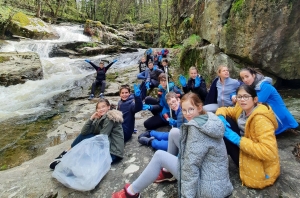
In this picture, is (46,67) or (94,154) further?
(46,67)

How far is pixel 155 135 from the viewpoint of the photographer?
3.71 m

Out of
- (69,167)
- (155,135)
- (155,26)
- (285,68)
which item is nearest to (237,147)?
(155,135)

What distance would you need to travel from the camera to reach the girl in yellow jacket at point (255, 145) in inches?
77.5

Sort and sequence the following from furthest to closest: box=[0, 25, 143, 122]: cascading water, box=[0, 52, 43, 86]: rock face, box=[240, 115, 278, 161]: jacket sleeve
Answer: box=[0, 52, 43, 86]: rock face
box=[0, 25, 143, 122]: cascading water
box=[240, 115, 278, 161]: jacket sleeve

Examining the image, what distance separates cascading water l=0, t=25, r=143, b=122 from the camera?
7137 mm

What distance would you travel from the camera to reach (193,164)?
1.86 meters

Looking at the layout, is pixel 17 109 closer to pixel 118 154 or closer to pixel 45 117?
pixel 45 117

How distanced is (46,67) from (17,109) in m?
4.98

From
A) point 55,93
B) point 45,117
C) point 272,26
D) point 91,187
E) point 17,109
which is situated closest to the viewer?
point 91,187

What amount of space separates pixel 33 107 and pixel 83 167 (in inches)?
225

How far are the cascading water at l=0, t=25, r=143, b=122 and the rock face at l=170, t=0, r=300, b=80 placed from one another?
6.32 metres

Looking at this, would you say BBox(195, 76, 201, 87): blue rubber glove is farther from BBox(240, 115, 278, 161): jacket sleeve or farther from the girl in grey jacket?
the girl in grey jacket

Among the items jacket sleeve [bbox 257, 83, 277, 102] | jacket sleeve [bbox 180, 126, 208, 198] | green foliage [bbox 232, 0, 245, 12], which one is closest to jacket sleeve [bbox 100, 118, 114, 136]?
jacket sleeve [bbox 180, 126, 208, 198]

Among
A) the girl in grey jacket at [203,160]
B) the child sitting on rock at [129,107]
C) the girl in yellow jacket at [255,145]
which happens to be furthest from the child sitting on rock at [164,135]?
the girl in grey jacket at [203,160]
